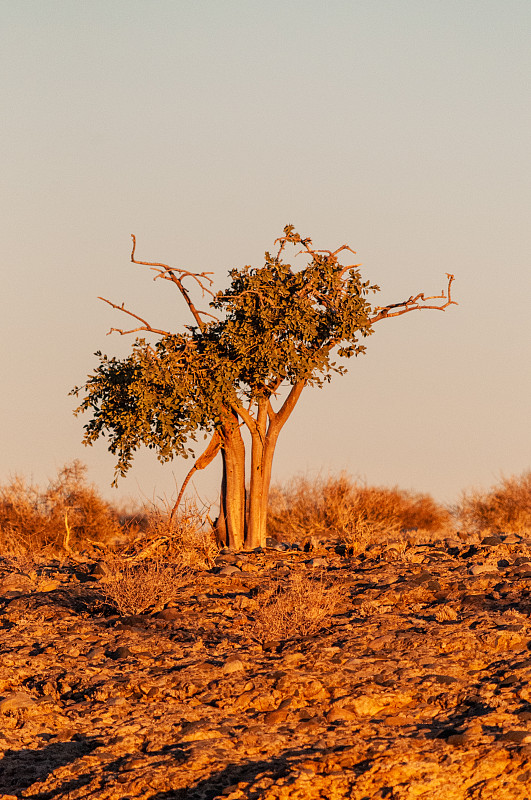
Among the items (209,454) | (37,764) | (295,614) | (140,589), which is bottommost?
(37,764)

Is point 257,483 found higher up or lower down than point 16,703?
higher up

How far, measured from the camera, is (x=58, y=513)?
86.9 ft

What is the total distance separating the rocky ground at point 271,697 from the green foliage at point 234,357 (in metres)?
5.04

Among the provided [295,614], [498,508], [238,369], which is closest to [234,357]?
[238,369]

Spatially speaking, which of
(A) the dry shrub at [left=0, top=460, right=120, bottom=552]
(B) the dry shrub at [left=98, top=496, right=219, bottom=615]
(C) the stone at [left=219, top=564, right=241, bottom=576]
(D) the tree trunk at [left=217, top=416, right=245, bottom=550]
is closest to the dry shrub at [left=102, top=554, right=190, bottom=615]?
(B) the dry shrub at [left=98, top=496, right=219, bottom=615]

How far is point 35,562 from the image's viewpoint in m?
16.8

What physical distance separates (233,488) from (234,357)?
2440mm

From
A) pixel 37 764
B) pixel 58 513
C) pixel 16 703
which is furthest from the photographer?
pixel 58 513

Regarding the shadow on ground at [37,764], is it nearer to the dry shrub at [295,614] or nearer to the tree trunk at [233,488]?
the dry shrub at [295,614]

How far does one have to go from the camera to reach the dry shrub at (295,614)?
993cm

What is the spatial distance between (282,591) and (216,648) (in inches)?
103

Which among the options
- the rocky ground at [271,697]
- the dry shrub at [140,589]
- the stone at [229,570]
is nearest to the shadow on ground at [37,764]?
the rocky ground at [271,697]

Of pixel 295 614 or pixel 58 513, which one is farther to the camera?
pixel 58 513

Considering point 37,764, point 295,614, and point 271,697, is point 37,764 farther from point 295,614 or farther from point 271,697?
point 295,614
